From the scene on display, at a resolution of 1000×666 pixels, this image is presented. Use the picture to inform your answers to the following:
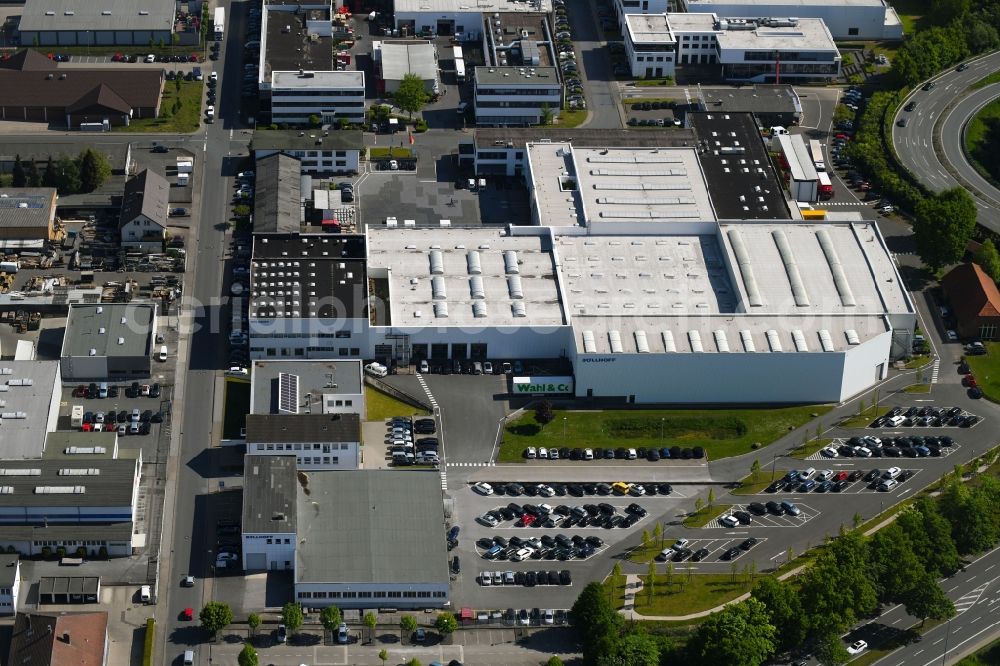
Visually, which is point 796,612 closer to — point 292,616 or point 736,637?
point 736,637

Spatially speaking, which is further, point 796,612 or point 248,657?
point 796,612

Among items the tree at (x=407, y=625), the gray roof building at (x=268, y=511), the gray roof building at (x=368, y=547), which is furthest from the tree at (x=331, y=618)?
the gray roof building at (x=268, y=511)

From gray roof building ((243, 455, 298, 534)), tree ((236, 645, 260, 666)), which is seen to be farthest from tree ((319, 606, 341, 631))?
gray roof building ((243, 455, 298, 534))

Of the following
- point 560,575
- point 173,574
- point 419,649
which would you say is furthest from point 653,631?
point 173,574

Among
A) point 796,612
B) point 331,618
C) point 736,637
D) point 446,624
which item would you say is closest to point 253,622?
point 331,618

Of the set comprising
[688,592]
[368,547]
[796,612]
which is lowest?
[796,612]

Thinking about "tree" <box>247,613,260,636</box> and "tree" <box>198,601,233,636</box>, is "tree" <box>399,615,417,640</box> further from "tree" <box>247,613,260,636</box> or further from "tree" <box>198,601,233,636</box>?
"tree" <box>198,601,233,636</box>

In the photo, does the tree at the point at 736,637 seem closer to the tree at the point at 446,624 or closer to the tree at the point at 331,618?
the tree at the point at 446,624
